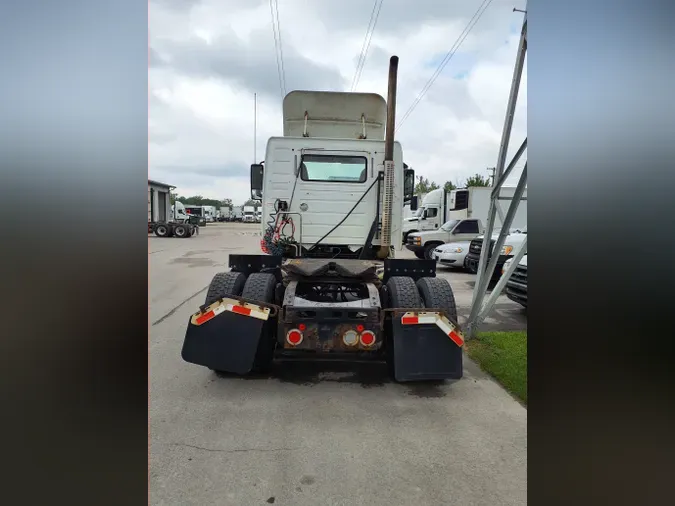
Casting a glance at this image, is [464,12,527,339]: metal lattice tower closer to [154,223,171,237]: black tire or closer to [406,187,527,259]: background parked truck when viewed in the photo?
[406,187,527,259]: background parked truck

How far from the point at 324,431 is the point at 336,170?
362 centimetres

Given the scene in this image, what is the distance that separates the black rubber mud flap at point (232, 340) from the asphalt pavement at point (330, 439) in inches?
12.9

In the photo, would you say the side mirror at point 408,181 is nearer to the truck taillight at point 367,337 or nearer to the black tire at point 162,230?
the truck taillight at point 367,337

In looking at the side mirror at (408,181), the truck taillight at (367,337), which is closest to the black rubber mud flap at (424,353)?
the truck taillight at (367,337)

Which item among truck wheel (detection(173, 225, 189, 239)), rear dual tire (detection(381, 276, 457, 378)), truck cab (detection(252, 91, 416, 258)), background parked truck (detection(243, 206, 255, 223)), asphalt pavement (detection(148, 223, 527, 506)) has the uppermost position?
background parked truck (detection(243, 206, 255, 223))

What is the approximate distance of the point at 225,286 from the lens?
445cm

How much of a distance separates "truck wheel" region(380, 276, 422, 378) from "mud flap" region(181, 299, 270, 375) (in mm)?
1284

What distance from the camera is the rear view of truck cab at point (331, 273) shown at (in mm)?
3922

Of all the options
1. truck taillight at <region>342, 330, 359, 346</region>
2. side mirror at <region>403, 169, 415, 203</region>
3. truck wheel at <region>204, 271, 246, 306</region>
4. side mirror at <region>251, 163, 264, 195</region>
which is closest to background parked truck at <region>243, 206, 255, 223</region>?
side mirror at <region>251, 163, 264, 195</region>

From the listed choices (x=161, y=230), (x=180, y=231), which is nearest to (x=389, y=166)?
(x=180, y=231)

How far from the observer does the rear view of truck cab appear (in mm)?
3922

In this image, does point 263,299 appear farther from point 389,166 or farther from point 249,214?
point 249,214

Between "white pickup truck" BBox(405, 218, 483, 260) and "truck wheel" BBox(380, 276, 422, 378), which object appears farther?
"white pickup truck" BBox(405, 218, 483, 260)
